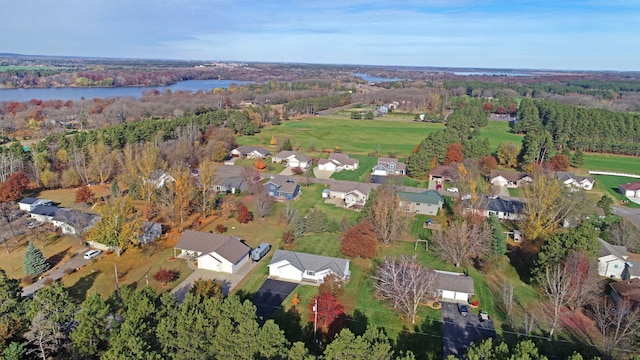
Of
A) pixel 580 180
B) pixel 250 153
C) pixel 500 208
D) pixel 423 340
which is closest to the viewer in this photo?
pixel 423 340

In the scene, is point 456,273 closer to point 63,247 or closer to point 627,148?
point 63,247

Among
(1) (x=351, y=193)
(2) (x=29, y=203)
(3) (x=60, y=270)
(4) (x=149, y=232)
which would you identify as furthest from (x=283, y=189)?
(2) (x=29, y=203)

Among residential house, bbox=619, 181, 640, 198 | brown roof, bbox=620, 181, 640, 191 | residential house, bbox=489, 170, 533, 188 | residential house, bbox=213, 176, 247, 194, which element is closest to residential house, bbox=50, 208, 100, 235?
residential house, bbox=213, 176, 247, 194

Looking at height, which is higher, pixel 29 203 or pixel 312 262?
pixel 312 262

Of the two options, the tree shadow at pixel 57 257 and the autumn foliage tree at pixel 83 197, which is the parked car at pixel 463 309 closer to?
the tree shadow at pixel 57 257

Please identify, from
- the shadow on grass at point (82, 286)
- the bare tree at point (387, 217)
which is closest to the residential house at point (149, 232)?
the shadow on grass at point (82, 286)

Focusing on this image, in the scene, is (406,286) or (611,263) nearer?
(406,286)

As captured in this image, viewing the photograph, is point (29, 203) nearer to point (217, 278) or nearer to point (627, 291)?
point (217, 278)

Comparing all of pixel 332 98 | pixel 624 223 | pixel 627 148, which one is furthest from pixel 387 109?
pixel 624 223
